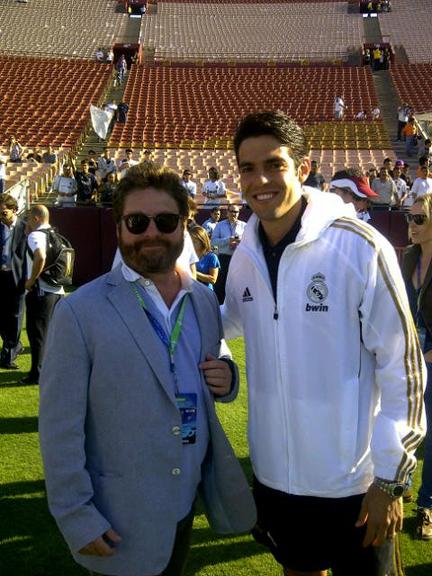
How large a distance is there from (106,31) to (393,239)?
102ft

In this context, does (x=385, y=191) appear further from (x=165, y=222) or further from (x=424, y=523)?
(x=165, y=222)

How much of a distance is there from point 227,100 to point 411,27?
18.3 metres

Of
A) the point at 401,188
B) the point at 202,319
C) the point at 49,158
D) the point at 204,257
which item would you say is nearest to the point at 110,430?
the point at 202,319

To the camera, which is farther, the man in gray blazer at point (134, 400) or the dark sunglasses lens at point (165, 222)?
the dark sunglasses lens at point (165, 222)

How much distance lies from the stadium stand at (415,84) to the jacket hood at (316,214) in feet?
78.6

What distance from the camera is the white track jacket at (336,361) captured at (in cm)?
187

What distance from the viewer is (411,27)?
38125mm

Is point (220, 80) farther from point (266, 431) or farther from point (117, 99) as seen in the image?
point (266, 431)

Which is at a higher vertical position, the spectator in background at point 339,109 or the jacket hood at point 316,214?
the spectator in background at point 339,109

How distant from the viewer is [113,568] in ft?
6.15

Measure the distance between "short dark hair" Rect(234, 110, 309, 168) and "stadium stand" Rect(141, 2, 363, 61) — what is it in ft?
111

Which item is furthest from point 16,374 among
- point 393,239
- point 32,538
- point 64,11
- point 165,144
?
point 64,11

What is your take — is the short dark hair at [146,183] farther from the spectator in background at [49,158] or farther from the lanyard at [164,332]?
the spectator in background at [49,158]

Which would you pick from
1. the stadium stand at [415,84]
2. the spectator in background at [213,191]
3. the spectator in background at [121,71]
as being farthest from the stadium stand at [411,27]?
the spectator in background at [213,191]
